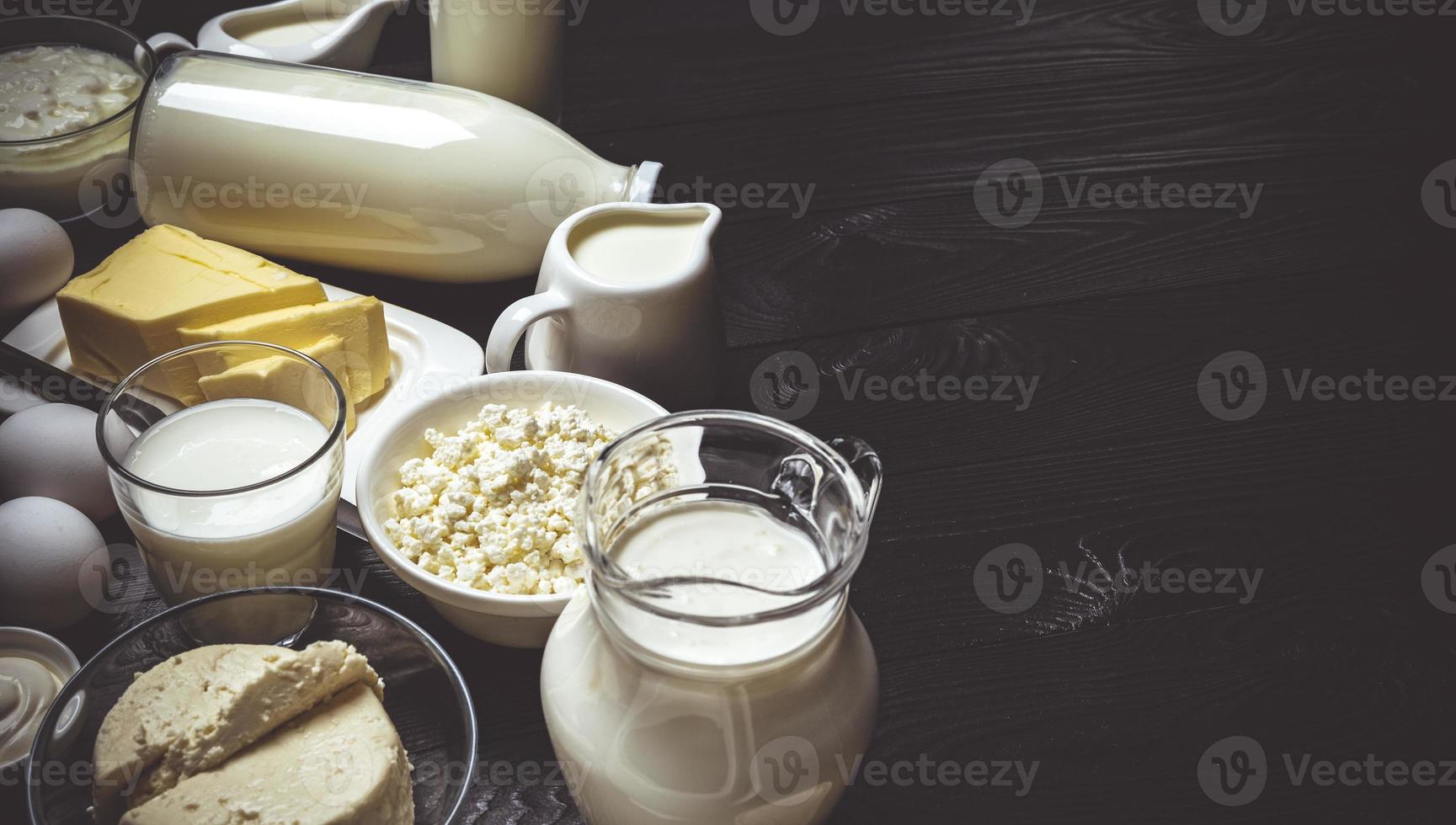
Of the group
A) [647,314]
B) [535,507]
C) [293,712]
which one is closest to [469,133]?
[647,314]

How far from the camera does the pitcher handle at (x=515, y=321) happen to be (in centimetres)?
84

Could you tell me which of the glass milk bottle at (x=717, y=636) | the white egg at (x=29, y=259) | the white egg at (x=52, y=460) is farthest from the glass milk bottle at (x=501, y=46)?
the glass milk bottle at (x=717, y=636)

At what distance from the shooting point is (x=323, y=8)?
115 cm

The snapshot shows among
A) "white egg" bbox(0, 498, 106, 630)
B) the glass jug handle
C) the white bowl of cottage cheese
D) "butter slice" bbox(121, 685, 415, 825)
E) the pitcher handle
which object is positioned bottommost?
"white egg" bbox(0, 498, 106, 630)

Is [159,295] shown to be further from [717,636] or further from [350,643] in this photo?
[717,636]

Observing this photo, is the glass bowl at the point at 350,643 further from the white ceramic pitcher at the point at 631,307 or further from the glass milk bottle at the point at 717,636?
the white ceramic pitcher at the point at 631,307

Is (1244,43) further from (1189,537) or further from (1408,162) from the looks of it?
(1189,537)

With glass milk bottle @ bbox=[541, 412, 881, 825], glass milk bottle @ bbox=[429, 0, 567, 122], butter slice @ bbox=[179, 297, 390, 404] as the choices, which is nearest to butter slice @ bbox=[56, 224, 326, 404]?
butter slice @ bbox=[179, 297, 390, 404]

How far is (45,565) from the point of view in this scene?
72cm

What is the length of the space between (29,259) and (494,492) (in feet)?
1.53

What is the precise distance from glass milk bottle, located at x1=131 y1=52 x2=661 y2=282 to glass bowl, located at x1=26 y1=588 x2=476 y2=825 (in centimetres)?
40

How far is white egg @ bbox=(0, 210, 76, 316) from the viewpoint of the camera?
3.00ft

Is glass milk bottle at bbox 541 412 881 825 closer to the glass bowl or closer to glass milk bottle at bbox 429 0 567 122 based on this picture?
the glass bowl

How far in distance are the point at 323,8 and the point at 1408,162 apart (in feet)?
3.62
